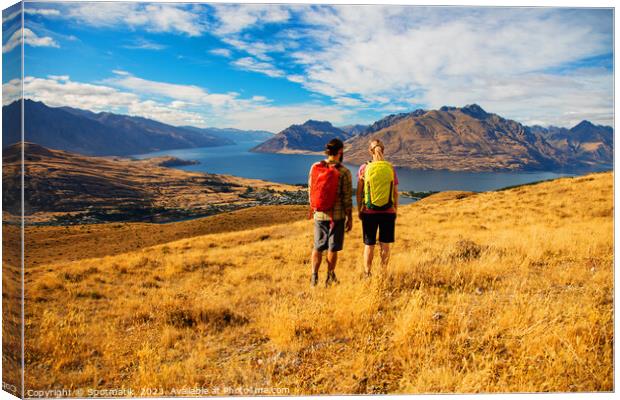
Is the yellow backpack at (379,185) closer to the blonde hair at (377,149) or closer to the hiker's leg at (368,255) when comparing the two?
the blonde hair at (377,149)

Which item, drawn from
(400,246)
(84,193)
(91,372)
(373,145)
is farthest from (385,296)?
(84,193)

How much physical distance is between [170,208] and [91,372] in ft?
181

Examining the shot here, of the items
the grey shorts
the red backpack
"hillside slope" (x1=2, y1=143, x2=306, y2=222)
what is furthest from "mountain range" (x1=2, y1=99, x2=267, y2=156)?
"hillside slope" (x1=2, y1=143, x2=306, y2=222)

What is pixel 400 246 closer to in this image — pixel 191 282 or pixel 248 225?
pixel 191 282

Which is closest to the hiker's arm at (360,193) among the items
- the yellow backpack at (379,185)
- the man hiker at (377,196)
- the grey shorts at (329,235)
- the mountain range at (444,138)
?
the man hiker at (377,196)

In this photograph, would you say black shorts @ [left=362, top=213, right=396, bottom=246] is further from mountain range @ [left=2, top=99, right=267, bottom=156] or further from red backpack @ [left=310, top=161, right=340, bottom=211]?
mountain range @ [left=2, top=99, right=267, bottom=156]

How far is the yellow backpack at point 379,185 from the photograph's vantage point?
4629 millimetres

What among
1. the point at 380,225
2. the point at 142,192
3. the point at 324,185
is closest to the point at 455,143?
the point at 380,225

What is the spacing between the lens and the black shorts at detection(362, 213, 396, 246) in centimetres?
482

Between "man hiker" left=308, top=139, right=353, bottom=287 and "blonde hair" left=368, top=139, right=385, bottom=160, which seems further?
"blonde hair" left=368, top=139, right=385, bottom=160

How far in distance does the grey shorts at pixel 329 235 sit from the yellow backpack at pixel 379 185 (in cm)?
58

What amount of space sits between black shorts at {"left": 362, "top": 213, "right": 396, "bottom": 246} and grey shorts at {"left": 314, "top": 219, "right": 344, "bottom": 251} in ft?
1.33

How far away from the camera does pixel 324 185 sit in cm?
457

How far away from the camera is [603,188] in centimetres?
1534
